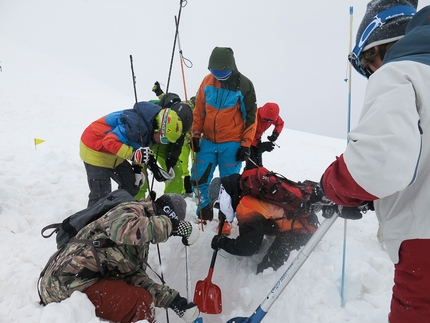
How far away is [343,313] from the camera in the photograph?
9.21 ft

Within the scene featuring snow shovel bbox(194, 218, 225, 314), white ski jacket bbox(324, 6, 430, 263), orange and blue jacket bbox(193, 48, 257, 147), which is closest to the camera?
white ski jacket bbox(324, 6, 430, 263)

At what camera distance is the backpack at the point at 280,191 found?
11.4ft

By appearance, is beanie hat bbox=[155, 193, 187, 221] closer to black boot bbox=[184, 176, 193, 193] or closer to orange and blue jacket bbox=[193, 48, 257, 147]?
orange and blue jacket bbox=[193, 48, 257, 147]

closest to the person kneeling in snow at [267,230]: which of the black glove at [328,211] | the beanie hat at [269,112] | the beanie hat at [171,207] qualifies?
the beanie hat at [171,207]

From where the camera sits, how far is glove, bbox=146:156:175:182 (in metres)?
4.14

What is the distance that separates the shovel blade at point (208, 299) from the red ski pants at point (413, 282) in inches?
80.5

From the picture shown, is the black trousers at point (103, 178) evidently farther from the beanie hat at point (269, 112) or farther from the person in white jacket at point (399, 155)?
the person in white jacket at point (399, 155)

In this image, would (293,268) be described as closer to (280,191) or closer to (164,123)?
(280,191)

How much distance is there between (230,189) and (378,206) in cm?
220

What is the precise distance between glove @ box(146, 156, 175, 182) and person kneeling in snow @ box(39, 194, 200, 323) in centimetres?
136

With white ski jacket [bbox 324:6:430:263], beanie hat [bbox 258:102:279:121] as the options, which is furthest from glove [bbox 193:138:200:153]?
white ski jacket [bbox 324:6:430:263]

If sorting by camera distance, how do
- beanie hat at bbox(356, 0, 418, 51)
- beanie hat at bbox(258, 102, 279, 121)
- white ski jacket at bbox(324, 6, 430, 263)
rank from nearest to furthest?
white ski jacket at bbox(324, 6, 430, 263) → beanie hat at bbox(356, 0, 418, 51) → beanie hat at bbox(258, 102, 279, 121)

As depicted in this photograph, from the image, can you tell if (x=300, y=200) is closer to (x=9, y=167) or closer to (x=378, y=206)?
(x=378, y=206)

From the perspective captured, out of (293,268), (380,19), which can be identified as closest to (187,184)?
(293,268)
